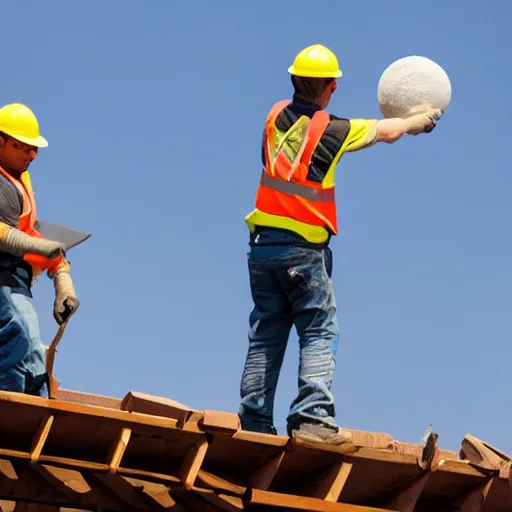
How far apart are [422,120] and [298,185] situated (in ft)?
3.49

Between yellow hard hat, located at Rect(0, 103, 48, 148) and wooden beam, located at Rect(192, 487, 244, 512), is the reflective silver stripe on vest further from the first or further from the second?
wooden beam, located at Rect(192, 487, 244, 512)

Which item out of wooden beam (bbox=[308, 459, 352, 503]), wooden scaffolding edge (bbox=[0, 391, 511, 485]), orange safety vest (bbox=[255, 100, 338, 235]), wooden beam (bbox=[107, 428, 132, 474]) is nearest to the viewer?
→ wooden scaffolding edge (bbox=[0, 391, 511, 485])

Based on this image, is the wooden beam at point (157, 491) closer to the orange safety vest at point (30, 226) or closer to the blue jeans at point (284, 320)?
the blue jeans at point (284, 320)

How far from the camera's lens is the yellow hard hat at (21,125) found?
9109mm

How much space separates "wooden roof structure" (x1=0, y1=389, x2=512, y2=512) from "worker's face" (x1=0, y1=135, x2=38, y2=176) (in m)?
1.97

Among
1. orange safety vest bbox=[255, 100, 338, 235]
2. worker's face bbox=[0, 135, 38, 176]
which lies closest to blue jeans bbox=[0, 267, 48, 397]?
worker's face bbox=[0, 135, 38, 176]

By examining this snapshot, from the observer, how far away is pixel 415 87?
9.64m

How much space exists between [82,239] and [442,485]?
122 inches

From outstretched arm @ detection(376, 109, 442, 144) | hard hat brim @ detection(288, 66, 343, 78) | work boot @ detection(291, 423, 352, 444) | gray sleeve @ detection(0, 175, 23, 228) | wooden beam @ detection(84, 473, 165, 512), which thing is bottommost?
wooden beam @ detection(84, 473, 165, 512)

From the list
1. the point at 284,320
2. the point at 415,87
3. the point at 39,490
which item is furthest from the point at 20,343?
the point at 415,87

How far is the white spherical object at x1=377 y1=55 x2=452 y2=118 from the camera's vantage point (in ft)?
31.7

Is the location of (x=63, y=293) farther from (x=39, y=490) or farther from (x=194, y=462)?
(x=194, y=462)

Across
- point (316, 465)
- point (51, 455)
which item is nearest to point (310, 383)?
point (316, 465)

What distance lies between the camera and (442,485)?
9.13 m
